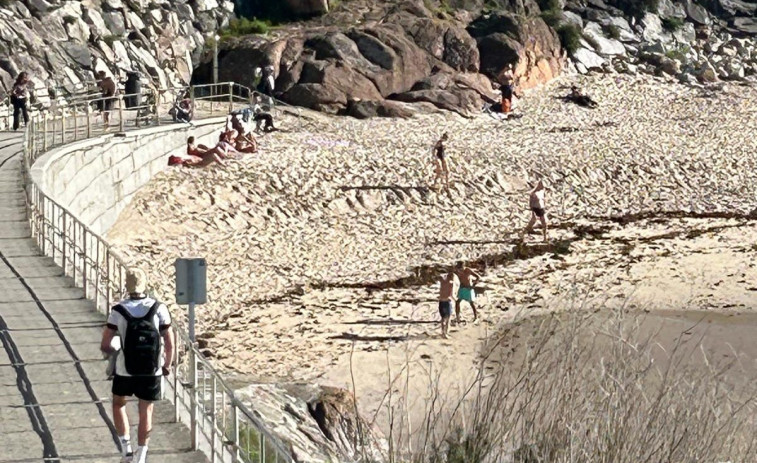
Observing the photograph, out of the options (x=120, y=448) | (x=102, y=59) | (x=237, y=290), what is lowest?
(x=237, y=290)

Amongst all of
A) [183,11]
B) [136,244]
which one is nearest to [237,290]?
[136,244]

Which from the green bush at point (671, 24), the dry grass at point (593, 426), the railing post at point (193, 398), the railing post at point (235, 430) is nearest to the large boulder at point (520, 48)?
the green bush at point (671, 24)

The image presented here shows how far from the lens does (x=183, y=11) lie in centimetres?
3659

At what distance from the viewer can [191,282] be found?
1055 cm

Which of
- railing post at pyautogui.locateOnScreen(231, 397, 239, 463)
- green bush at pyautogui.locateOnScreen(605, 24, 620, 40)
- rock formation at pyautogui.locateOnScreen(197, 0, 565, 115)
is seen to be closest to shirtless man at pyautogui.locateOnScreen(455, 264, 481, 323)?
railing post at pyautogui.locateOnScreen(231, 397, 239, 463)

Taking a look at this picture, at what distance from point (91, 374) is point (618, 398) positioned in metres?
4.43

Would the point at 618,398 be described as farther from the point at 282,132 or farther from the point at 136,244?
the point at 282,132

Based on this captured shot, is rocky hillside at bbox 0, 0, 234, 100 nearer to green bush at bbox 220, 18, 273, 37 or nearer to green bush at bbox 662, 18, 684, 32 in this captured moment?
green bush at bbox 220, 18, 273, 37

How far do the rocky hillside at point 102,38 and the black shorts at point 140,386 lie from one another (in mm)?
19337

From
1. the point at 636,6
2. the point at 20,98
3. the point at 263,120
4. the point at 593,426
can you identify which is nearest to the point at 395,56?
the point at 263,120

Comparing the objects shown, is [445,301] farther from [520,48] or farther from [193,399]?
[520,48]

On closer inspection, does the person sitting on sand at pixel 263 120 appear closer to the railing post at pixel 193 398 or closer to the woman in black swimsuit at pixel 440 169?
the woman in black swimsuit at pixel 440 169

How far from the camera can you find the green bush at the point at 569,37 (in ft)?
129

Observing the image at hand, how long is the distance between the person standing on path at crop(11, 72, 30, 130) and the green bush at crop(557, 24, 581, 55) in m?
19.7
